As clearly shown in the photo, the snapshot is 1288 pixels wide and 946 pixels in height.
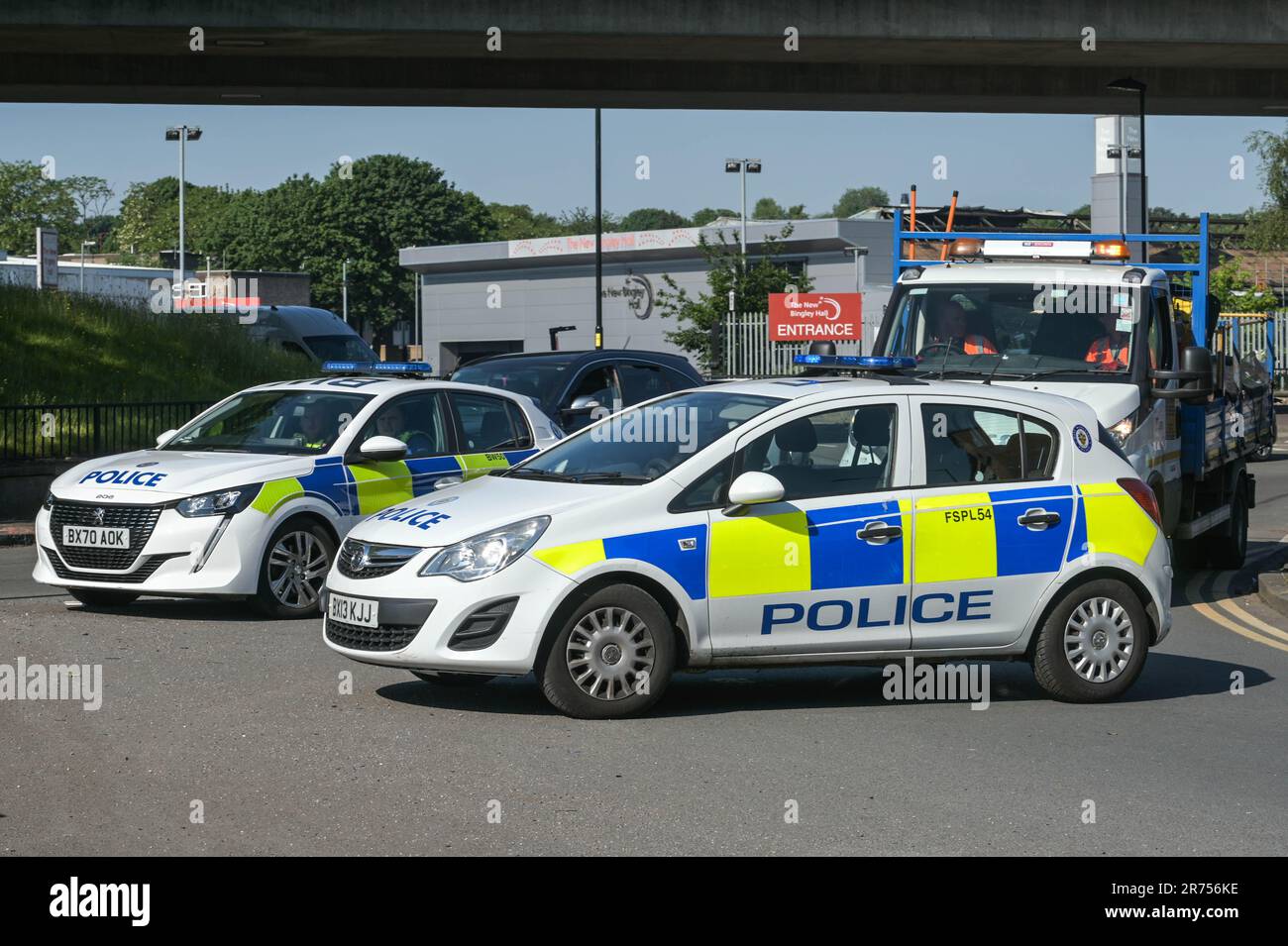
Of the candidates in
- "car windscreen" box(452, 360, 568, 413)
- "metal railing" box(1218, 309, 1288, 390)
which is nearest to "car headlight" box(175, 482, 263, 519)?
"car windscreen" box(452, 360, 568, 413)

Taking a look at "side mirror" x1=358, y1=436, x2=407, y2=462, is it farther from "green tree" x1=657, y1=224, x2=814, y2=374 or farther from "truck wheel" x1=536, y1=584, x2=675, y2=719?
"green tree" x1=657, y1=224, x2=814, y2=374

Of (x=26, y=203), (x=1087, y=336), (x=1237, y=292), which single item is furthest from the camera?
(x=26, y=203)

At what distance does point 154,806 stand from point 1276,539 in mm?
14496

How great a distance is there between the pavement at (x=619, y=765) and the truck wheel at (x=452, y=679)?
4.2 inches

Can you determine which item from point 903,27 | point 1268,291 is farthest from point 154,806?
point 1268,291

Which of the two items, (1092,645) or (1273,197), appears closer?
(1092,645)

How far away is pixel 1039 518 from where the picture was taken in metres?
9.00

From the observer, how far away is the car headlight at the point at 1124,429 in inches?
465

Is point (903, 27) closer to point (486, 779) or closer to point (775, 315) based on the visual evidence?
point (486, 779)

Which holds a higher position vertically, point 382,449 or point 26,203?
point 26,203

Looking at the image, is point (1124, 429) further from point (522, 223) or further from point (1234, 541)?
point (522, 223)

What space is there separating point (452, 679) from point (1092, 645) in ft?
10.8

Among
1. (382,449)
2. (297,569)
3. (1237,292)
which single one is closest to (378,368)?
(382,449)

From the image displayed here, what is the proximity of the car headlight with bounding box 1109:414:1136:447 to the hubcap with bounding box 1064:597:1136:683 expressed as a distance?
288cm
